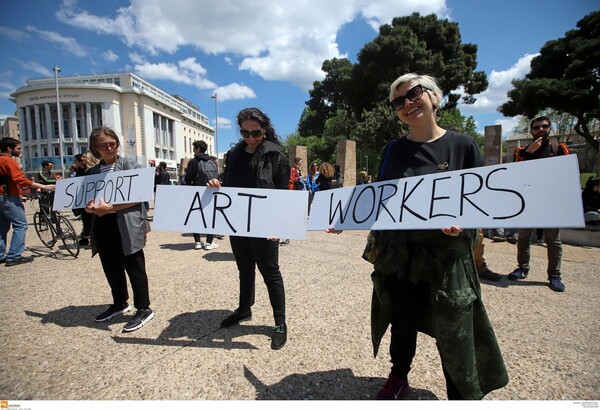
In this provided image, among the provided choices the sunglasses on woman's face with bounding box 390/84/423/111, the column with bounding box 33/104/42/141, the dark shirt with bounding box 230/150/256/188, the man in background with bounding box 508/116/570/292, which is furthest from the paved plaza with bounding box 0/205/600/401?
the column with bounding box 33/104/42/141

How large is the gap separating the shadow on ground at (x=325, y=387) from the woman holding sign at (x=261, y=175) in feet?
1.45

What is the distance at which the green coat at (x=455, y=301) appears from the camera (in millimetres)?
1507

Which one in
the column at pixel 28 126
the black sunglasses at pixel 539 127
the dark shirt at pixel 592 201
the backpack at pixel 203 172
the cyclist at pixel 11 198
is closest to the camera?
the black sunglasses at pixel 539 127

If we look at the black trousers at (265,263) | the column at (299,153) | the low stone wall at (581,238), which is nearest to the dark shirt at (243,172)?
the black trousers at (265,263)

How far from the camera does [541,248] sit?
597 cm

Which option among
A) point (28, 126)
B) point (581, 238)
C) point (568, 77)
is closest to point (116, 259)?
point (581, 238)

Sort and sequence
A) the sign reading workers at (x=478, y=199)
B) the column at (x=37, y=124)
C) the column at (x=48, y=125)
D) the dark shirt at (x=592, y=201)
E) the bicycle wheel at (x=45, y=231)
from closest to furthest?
the sign reading workers at (x=478, y=199) < the bicycle wheel at (x=45, y=231) < the dark shirt at (x=592, y=201) < the column at (x=48, y=125) < the column at (x=37, y=124)

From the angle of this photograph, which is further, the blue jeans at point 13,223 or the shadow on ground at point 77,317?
the blue jeans at point 13,223

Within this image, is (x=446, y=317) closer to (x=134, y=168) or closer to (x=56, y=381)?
(x=56, y=381)

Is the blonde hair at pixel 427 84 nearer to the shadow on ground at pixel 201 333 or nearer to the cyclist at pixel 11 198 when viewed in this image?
the shadow on ground at pixel 201 333

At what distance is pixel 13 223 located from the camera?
510cm

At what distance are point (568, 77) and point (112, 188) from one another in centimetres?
2084

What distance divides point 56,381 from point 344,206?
248cm
